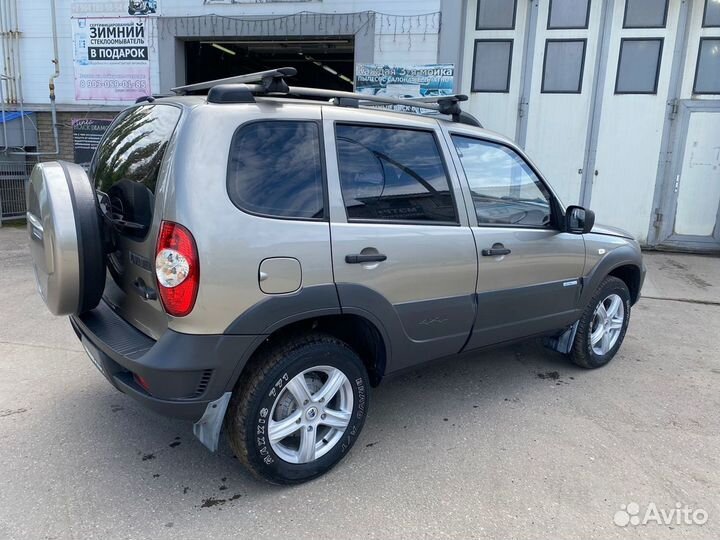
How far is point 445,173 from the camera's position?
126 inches

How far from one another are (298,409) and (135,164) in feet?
4.78

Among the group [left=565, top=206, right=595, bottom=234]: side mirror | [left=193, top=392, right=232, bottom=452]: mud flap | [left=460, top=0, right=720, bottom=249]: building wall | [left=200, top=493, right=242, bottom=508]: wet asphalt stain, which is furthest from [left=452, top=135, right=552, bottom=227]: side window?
[left=460, top=0, right=720, bottom=249]: building wall

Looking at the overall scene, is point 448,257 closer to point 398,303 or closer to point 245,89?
point 398,303

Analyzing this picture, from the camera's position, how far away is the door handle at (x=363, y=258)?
105 inches

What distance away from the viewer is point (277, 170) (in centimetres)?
255

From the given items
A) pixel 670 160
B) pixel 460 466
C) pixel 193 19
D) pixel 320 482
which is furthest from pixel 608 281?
pixel 193 19

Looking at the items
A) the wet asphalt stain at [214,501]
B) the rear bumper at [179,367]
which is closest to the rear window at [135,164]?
the rear bumper at [179,367]

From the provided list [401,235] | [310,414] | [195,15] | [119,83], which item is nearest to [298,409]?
[310,414]

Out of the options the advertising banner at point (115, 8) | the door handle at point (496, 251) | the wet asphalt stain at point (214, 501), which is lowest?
the wet asphalt stain at point (214, 501)

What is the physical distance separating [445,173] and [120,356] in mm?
1988

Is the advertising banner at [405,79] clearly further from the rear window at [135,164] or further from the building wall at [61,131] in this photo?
the rear window at [135,164]

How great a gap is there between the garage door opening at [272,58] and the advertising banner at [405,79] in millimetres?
924

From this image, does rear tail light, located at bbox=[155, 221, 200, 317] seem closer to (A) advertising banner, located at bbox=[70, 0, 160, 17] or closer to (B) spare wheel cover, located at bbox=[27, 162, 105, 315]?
(B) spare wheel cover, located at bbox=[27, 162, 105, 315]

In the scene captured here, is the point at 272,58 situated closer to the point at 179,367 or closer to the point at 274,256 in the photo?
the point at 274,256
